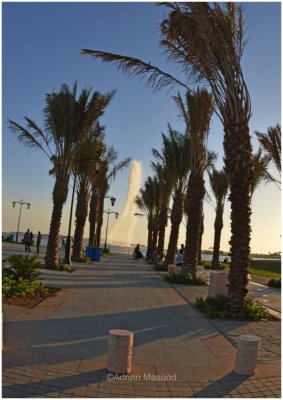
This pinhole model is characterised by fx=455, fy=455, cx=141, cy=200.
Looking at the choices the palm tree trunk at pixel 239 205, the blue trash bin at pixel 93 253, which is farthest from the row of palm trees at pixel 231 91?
the blue trash bin at pixel 93 253

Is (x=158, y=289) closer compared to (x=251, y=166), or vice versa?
(x=251, y=166)

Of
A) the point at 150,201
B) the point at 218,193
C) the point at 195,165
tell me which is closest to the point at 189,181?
the point at 195,165

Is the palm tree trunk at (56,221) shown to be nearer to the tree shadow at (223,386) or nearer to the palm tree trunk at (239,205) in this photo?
the palm tree trunk at (239,205)

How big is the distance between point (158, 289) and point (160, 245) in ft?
65.9

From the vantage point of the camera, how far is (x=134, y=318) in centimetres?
1024

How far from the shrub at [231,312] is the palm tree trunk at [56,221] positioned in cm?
1060

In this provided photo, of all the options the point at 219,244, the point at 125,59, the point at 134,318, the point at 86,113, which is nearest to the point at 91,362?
the point at 134,318

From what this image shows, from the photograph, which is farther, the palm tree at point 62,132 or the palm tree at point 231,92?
the palm tree at point 62,132

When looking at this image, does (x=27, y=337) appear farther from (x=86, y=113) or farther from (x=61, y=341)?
(x=86, y=113)

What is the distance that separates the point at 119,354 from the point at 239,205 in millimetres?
6312

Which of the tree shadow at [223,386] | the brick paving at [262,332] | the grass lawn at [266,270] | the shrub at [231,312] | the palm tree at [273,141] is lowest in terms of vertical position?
the tree shadow at [223,386]

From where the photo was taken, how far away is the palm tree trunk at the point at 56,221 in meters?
21.0

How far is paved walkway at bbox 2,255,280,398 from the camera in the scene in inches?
221

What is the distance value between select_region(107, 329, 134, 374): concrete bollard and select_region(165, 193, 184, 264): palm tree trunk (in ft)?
65.2
